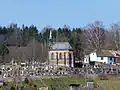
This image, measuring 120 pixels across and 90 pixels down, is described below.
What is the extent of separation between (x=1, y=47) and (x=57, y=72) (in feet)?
94.4

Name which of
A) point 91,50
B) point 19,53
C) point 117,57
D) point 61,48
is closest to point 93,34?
point 91,50

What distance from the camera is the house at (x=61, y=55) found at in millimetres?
65438

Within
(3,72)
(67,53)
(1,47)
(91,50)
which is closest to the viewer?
(3,72)

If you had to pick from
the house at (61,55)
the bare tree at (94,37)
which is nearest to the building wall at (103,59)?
the bare tree at (94,37)

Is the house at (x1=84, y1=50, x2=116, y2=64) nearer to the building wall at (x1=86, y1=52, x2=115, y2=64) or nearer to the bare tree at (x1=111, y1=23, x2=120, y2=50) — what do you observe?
the building wall at (x1=86, y1=52, x2=115, y2=64)

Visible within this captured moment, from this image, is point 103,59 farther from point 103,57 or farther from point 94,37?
point 94,37

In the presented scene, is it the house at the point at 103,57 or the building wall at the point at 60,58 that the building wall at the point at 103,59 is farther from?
the building wall at the point at 60,58

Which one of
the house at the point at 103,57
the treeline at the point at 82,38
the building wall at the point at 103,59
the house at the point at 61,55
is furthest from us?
the treeline at the point at 82,38

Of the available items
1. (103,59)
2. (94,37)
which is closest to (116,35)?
(94,37)

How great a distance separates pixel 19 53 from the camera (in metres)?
77.3

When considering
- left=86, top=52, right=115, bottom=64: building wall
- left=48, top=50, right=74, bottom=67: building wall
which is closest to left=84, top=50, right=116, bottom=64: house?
left=86, top=52, right=115, bottom=64: building wall

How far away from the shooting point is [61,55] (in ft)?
216

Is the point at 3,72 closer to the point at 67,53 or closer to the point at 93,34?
the point at 67,53

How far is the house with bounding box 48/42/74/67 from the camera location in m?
65.4
